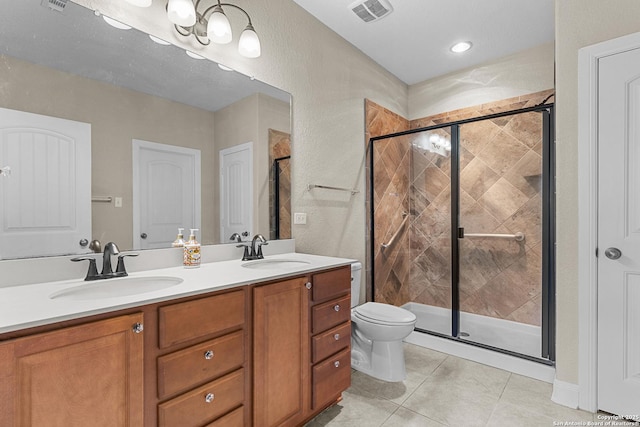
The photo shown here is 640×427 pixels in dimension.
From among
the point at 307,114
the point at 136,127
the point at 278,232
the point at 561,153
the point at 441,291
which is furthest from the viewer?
the point at 441,291

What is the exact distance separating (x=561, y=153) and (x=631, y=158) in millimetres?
299

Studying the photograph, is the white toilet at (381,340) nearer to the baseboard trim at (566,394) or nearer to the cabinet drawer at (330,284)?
the cabinet drawer at (330,284)

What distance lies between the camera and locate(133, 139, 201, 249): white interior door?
1546mm

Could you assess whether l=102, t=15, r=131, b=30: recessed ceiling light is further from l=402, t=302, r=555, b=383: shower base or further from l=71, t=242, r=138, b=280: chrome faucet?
l=402, t=302, r=555, b=383: shower base

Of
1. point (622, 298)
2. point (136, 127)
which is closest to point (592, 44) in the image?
point (622, 298)

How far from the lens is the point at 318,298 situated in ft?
5.30

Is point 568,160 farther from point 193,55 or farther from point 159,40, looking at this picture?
point 159,40

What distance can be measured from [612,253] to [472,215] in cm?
117

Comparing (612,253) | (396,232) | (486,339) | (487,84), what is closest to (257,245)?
(396,232)

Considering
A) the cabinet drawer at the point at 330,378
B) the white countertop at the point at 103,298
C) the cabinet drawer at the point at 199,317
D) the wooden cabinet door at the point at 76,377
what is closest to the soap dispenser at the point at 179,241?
the white countertop at the point at 103,298

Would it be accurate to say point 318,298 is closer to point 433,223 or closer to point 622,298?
point 622,298

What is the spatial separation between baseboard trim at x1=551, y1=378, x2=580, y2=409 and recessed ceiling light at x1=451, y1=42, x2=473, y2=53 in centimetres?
259

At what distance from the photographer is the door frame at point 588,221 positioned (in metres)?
1.75

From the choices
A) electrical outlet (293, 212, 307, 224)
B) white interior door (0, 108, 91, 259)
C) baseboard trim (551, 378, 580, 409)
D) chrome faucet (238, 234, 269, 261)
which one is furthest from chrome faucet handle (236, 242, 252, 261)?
baseboard trim (551, 378, 580, 409)
